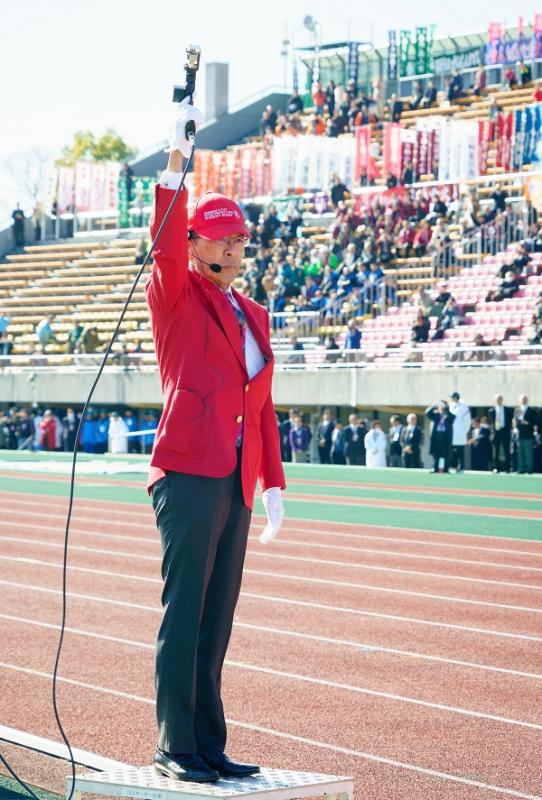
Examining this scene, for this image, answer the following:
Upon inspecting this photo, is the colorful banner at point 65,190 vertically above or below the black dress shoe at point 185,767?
above

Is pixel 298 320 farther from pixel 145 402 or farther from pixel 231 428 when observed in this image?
pixel 231 428

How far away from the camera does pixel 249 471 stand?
5309mm

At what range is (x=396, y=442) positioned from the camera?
30.3m

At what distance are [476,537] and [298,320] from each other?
17.0 meters

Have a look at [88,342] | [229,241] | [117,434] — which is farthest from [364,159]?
[229,241]

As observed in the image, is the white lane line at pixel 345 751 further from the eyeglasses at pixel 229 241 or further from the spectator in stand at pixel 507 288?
the spectator in stand at pixel 507 288

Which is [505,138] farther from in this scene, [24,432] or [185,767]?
[185,767]

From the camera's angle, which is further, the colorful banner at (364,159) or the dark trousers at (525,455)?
the colorful banner at (364,159)

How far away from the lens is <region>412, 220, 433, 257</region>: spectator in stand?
33.8 m

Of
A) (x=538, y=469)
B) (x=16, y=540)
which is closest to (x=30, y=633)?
(x=16, y=540)

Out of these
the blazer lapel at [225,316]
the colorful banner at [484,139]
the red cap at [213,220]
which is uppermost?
the colorful banner at [484,139]

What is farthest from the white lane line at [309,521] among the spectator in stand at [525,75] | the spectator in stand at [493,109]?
the spectator in stand at [525,75]

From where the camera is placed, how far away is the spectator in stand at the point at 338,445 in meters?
31.2

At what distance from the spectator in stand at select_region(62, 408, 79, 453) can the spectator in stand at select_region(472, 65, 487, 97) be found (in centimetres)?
1390
